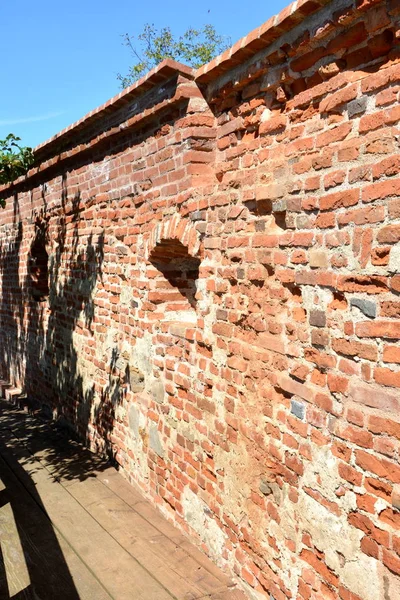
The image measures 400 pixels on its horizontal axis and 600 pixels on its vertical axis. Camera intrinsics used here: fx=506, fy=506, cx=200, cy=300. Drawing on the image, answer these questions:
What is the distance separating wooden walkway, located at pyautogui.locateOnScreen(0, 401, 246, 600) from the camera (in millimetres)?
2980

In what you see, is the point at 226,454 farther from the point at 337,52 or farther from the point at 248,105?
the point at 337,52

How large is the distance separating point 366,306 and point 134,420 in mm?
2652

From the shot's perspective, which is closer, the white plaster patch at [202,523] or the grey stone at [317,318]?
the grey stone at [317,318]

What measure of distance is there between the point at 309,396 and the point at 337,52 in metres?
1.59

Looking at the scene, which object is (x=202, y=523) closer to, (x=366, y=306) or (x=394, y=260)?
(x=366, y=306)

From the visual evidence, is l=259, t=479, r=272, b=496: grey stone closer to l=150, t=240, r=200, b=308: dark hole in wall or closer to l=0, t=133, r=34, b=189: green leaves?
l=150, t=240, r=200, b=308: dark hole in wall

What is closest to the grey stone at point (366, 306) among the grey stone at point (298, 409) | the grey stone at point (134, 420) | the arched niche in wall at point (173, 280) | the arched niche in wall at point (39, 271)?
→ the grey stone at point (298, 409)

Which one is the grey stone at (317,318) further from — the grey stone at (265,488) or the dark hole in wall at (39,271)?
the dark hole in wall at (39,271)

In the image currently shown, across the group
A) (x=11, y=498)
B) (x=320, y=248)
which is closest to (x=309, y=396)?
(x=320, y=248)

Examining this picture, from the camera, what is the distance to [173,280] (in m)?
3.98

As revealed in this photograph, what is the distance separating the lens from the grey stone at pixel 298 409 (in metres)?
2.48

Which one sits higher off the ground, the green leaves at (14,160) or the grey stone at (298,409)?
the green leaves at (14,160)

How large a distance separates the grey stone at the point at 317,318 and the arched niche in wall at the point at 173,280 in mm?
1531

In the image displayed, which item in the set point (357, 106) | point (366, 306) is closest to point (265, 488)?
point (366, 306)
